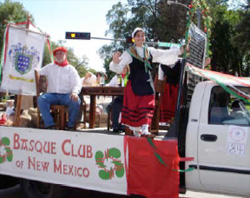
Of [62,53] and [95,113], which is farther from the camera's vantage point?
[95,113]

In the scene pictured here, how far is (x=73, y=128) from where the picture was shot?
5125 millimetres

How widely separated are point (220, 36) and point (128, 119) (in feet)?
100

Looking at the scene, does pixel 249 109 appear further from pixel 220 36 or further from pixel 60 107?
pixel 220 36

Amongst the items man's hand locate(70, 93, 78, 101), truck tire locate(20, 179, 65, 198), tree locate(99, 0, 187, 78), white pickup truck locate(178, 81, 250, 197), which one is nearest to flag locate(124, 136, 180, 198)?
white pickup truck locate(178, 81, 250, 197)

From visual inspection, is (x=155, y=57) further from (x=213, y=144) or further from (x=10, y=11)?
(x=10, y=11)

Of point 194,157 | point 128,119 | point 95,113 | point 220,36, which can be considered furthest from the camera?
point 220,36

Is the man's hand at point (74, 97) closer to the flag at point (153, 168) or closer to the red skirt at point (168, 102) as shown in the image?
the red skirt at point (168, 102)

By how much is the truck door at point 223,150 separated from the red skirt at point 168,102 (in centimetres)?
136

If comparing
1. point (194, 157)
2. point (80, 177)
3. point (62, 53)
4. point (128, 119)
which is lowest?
point (80, 177)

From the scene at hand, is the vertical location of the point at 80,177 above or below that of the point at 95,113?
below

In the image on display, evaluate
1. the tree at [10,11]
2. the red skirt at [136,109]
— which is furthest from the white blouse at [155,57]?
the tree at [10,11]

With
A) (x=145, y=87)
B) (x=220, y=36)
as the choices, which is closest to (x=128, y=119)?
(x=145, y=87)

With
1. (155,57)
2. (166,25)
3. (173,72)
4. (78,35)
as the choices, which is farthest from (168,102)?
(166,25)

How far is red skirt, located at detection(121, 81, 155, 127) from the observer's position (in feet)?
14.2
